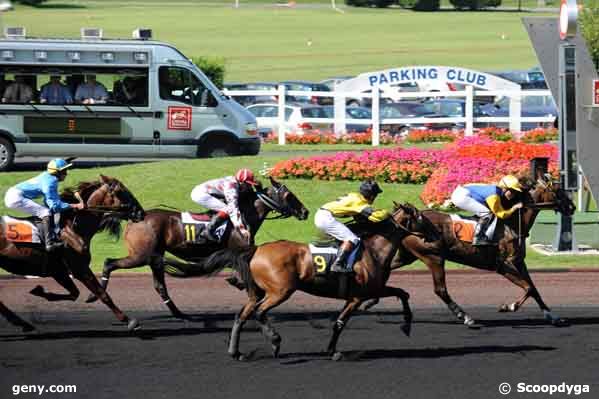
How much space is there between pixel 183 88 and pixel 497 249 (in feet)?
40.3

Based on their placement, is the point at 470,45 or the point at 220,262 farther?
the point at 470,45

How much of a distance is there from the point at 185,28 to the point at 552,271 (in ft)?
194

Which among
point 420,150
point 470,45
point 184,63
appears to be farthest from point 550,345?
point 470,45

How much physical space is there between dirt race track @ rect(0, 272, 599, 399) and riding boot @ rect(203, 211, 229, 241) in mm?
954

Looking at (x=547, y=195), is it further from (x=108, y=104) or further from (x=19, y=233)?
(x=108, y=104)

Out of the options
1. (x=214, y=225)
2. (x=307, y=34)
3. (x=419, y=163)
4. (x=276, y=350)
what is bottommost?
(x=276, y=350)

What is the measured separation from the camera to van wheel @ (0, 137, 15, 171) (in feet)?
76.8

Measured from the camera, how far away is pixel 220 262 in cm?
1149

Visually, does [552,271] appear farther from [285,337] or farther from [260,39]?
[260,39]

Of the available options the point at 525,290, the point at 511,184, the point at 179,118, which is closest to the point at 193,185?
the point at 179,118

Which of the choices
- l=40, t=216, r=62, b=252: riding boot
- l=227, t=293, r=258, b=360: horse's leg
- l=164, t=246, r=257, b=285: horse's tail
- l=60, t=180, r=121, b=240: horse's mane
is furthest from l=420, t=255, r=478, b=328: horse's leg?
l=40, t=216, r=62, b=252: riding boot

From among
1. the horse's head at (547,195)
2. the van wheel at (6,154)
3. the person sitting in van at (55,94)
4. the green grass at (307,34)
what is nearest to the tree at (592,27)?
the green grass at (307,34)

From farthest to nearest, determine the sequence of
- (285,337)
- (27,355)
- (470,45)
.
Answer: (470,45) → (285,337) → (27,355)

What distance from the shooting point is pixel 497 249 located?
43.8 ft
